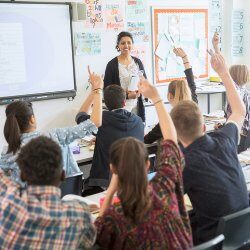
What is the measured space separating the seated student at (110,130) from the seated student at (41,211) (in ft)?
5.21

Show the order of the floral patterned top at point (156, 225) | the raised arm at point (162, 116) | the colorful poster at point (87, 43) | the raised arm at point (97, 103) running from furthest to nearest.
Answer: the colorful poster at point (87, 43) → the raised arm at point (97, 103) → the raised arm at point (162, 116) → the floral patterned top at point (156, 225)

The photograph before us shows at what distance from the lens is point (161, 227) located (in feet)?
5.17

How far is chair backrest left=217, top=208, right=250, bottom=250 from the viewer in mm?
1818

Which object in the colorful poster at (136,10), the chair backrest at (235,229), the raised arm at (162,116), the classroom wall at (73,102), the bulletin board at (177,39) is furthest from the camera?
the bulletin board at (177,39)

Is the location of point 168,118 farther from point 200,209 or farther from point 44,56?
point 44,56

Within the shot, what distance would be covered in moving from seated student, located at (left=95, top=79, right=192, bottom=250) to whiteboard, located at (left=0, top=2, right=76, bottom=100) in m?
3.23

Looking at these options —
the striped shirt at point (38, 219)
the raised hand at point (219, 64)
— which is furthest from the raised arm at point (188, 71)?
the striped shirt at point (38, 219)

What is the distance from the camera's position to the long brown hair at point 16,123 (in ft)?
7.91

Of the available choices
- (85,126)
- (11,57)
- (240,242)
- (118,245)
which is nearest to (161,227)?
(118,245)

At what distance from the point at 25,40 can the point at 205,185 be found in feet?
10.8

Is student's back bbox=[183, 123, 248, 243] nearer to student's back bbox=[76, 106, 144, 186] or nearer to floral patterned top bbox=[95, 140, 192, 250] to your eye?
floral patterned top bbox=[95, 140, 192, 250]

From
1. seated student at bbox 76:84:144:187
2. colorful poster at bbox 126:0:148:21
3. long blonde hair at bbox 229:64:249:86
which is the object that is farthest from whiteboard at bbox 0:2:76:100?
long blonde hair at bbox 229:64:249:86

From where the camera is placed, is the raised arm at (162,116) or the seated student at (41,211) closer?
the seated student at (41,211)

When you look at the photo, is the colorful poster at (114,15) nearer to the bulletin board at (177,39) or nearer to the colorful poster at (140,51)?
the colorful poster at (140,51)
